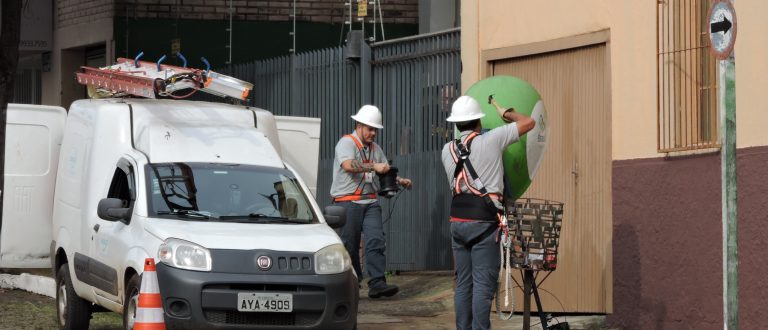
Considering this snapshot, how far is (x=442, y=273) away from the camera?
A: 626 inches

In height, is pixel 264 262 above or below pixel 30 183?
below

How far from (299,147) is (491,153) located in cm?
471

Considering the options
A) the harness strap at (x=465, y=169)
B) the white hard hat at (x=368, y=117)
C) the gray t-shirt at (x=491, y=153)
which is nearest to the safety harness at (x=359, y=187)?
the white hard hat at (x=368, y=117)

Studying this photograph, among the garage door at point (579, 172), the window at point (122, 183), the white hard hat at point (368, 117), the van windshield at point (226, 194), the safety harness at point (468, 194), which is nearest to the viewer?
the safety harness at point (468, 194)

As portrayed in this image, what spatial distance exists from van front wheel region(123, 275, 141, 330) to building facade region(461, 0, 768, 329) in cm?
403

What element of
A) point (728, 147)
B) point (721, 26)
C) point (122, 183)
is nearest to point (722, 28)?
point (721, 26)

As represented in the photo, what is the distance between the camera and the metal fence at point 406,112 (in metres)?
15.8

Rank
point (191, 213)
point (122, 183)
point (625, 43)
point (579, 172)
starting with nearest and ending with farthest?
point (191, 213) < point (122, 183) < point (625, 43) < point (579, 172)

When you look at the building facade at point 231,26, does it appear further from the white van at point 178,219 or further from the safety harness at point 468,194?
the safety harness at point 468,194

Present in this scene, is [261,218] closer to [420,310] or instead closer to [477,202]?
[477,202]

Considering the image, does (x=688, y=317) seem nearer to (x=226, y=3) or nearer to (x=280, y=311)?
(x=280, y=311)

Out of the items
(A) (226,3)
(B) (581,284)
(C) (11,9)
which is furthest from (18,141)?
(A) (226,3)

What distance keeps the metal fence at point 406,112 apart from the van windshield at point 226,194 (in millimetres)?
4089

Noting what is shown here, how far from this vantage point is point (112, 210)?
11.2 meters
